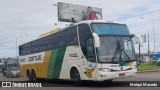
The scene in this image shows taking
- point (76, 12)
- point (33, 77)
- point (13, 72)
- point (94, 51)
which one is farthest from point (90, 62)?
point (76, 12)

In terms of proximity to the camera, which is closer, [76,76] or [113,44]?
[113,44]

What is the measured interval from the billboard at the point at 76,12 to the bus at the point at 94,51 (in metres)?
34.3

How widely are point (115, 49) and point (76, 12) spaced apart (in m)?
41.8

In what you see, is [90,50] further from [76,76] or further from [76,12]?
[76,12]

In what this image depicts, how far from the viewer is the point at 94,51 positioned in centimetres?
1811

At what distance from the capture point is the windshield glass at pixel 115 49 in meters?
18.0

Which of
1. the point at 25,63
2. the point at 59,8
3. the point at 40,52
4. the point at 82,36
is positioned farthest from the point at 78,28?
the point at 59,8

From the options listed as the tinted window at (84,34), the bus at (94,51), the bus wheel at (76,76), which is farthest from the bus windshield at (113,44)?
the bus wheel at (76,76)

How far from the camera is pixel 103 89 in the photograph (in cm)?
1739

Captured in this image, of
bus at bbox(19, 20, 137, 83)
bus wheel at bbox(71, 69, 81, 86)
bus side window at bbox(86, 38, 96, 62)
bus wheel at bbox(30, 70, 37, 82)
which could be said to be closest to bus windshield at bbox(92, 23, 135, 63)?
bus at bbox(19, 20, 137, 83)

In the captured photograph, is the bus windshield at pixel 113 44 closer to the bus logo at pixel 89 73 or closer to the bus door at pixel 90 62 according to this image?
the bus door at pixel 90 62

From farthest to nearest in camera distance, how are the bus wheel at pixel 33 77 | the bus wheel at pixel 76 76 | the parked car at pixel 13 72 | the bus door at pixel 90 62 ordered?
the parked car at pixel 13 72 < the bus wheel at pixel 33 77 < the bus wheel at pixel 76 76 < the bus door at pixel 90 62

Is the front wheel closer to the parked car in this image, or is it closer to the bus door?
the bus door

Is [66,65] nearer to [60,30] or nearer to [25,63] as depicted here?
[60,30]
